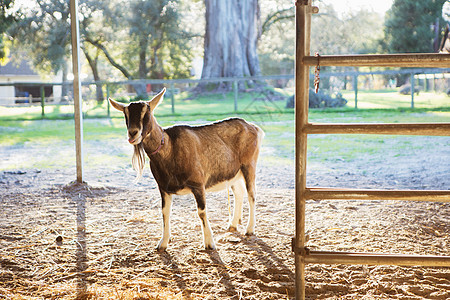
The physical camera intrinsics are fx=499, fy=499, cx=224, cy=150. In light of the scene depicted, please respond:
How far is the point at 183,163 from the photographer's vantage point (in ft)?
15.2

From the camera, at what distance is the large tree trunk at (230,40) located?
21.6 m

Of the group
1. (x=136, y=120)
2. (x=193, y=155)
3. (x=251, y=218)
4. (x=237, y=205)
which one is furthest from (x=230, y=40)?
(x=136, y=120)

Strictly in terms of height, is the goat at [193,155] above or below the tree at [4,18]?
below

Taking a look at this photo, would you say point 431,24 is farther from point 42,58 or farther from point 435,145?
point 42,58

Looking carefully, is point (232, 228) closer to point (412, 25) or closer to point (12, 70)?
point (412, 25)

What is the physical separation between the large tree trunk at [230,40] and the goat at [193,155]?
53.4ft

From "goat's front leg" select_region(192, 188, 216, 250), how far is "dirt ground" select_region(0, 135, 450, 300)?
122 mm

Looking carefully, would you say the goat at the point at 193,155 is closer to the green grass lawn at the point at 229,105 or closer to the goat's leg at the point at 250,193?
the goat's leg at the point at 250,193

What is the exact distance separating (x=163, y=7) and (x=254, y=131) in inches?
848

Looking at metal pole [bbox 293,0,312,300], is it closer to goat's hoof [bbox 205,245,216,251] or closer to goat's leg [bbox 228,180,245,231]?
goat's hoof [bbox 205,245,216,251]

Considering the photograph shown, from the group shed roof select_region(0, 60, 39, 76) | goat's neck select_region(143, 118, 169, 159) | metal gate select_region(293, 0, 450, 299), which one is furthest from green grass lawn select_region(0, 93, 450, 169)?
shed roof select_region(0, 60, 39, 76)

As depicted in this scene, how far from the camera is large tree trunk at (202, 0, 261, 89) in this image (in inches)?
850

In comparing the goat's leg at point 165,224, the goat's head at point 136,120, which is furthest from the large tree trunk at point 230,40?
the goat's head at point 136,120

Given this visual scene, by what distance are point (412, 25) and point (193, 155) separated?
23.5 m
